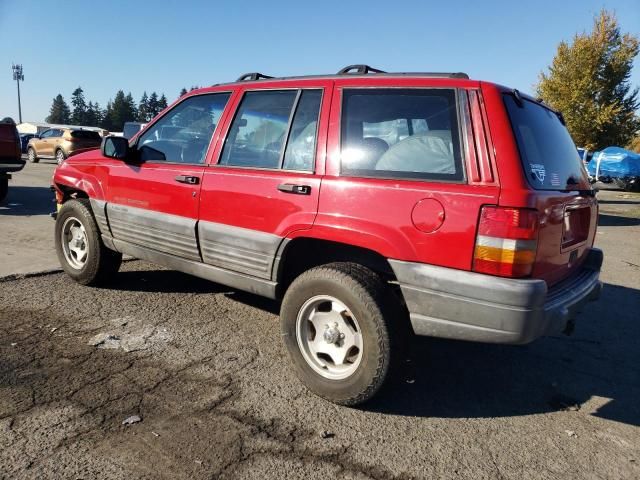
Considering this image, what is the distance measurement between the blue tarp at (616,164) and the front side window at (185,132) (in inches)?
986

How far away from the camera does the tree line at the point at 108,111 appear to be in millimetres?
111375

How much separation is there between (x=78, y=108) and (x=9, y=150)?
431 ft

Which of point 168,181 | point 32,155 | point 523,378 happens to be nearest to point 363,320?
point 523,378

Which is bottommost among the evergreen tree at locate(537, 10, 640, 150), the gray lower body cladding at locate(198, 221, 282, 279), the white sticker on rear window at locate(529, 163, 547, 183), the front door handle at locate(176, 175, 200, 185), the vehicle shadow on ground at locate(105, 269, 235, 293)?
the vehicle shadow on ground at locate(105, 269, 235, 293)

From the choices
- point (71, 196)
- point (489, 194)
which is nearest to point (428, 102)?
point (489, 194)

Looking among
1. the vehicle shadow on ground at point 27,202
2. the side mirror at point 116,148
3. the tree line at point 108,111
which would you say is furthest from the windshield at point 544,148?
the tree line at point 108,111

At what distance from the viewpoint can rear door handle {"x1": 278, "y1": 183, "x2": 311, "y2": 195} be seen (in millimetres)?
2996

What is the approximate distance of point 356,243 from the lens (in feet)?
9.09

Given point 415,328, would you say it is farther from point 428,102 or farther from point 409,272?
point 428,102

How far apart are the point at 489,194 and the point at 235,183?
69.0 inches

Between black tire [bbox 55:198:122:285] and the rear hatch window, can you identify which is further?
black tire [bbox 55:198:122:285]

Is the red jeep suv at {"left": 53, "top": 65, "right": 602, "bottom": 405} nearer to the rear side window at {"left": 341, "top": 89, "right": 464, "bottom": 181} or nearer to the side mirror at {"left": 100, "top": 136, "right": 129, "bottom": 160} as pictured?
the rear side window at {"left": 341, "top": 89, "right": 464, "bottom": 181}

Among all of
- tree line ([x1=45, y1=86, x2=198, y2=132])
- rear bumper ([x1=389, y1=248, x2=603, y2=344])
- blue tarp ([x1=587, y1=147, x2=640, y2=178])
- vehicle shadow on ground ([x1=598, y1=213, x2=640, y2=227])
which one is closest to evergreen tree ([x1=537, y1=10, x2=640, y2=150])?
blue tarp ([x1=587, y1=147, x2=640, y2=178])

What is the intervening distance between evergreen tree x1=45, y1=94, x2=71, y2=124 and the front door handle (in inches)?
5420
